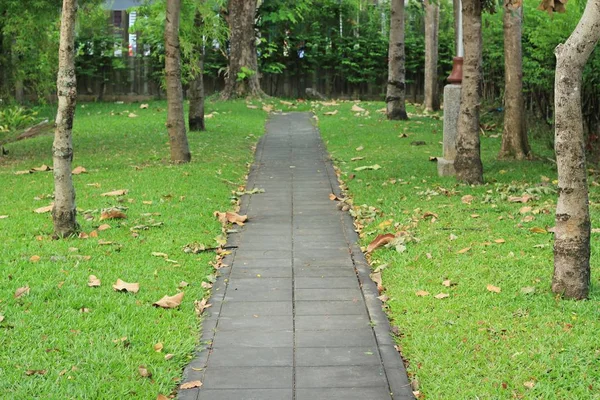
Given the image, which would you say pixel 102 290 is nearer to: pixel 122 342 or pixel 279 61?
pixel 122 342

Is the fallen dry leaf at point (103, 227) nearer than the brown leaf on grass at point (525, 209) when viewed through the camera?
Yes

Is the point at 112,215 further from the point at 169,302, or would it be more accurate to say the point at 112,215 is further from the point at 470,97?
the point at 470,97

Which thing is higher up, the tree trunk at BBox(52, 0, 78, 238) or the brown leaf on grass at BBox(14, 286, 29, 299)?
the tree trunk at BBox(52, 0, 78, 238)

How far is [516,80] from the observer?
543 inches

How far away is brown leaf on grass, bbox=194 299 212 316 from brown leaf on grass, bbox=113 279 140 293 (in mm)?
509

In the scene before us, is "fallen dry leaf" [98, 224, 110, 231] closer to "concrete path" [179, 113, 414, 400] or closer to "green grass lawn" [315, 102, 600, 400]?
"concrete path" [179, 113, 414, 400]

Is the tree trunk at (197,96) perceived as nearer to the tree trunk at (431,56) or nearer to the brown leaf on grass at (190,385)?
the tree trunk at (431,56)

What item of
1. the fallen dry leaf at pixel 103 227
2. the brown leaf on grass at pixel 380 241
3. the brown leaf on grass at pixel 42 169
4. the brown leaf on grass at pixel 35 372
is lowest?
the brown leaf on grass at pixel 35 372

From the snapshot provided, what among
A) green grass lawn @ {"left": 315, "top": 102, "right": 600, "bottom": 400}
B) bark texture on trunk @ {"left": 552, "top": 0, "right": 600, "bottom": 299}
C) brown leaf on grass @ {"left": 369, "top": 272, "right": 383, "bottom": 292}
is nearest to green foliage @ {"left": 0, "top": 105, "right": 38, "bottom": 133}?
green grass lawn @ {"left": 315, "top": 102, "right": 600, "bottom": 400}

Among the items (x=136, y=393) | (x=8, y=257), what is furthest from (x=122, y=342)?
(x=8, y=257)

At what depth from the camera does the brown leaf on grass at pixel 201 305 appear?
6.69 metres

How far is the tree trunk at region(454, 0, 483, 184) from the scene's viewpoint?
11555 mm

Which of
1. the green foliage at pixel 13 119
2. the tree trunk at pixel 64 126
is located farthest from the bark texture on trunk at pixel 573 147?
the green foliage at pixel 13 119

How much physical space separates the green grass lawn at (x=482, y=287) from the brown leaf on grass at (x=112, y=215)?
264 centimetres
